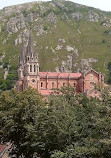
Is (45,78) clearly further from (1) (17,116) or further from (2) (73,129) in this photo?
(2) (73,129)

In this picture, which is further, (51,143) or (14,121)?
(14,121)

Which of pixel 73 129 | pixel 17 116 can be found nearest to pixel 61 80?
pixel 17 116

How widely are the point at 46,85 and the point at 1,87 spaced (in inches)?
2934

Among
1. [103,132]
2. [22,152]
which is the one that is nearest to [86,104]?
[103,132]

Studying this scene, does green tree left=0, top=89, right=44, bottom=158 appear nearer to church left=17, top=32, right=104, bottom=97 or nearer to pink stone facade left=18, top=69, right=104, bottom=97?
church left=17, top=32, right=104, bottom=97

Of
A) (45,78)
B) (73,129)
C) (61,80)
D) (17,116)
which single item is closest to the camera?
(73,129)

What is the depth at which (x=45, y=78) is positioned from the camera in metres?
99.3

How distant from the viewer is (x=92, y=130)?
31.2m

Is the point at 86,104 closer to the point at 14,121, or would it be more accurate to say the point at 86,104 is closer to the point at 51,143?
the point at 51,143

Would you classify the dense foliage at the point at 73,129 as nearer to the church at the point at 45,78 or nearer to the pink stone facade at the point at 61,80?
the church at the point at 45,78

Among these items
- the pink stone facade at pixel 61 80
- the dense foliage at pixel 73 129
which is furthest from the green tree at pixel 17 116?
the pink stone facade at pixel 61 80

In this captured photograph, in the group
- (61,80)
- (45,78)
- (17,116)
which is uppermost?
(45,78)

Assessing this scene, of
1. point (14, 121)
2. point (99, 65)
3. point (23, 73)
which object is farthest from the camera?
point (99, 65)

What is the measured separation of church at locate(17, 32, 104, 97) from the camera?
308ft
